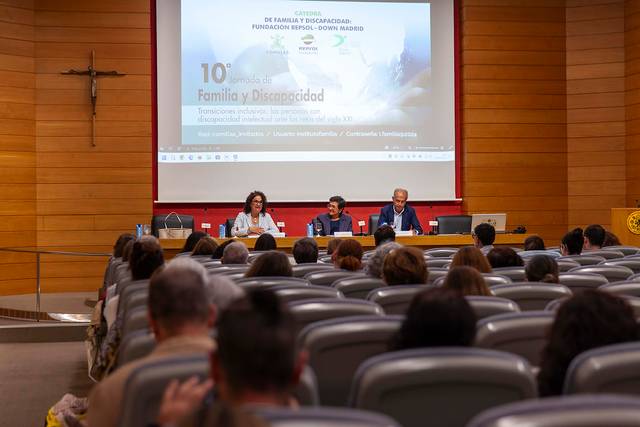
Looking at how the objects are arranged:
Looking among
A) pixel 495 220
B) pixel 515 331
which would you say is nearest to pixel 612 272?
pixel 515 331

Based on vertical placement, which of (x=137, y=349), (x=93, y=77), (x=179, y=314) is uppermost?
(x=93, y=77)

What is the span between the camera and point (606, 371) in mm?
1826

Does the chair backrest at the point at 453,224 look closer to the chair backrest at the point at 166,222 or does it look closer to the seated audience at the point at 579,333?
the chair backrest at the point at 166,222

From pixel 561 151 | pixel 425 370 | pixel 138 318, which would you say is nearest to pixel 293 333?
pixel 425 370

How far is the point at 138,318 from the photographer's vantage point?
2.82 meters

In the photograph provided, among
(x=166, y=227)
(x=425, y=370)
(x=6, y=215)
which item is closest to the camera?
(x=425, y=370)

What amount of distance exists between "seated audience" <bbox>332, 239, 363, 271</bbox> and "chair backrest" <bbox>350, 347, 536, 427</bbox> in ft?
10.5

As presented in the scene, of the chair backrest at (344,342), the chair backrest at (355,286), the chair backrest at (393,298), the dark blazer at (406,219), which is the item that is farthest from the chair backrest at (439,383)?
the dark blazer at (406,219)

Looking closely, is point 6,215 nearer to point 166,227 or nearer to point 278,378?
point 166,227

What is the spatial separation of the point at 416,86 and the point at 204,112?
281cm

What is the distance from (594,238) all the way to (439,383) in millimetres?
5349

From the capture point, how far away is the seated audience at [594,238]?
268 inches

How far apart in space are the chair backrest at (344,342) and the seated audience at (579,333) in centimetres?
42

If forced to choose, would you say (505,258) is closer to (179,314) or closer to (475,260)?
(475,260)
